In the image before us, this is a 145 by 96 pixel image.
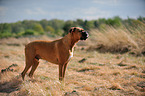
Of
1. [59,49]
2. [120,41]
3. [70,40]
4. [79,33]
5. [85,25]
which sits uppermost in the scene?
[85,25]

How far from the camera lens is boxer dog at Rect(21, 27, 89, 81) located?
3.51m

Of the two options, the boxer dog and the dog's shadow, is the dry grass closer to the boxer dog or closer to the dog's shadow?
the boxer dog

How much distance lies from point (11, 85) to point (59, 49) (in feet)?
6.07

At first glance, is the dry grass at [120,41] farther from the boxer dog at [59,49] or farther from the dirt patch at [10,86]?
the dirt patch at [10,86]

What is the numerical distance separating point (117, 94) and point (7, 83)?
3.23 meters

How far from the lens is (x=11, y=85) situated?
12.7ft

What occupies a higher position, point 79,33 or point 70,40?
point 79,33

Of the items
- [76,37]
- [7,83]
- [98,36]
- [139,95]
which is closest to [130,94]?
[139,95]

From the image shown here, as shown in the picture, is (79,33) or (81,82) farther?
(81,82)

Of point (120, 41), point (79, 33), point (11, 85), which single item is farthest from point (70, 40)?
Answer: point (120, 41)

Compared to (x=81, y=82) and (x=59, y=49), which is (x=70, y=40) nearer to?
(x=59, y=49)

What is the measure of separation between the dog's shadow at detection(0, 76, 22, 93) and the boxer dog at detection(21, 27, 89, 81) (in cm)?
24

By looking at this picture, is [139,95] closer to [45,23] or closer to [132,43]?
[132,43]

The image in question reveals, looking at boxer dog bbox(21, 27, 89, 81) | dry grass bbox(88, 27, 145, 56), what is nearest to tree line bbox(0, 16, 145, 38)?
dry grass bbox(88, 27, 145, 56)
